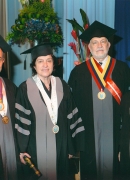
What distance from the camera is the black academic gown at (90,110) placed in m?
3.57

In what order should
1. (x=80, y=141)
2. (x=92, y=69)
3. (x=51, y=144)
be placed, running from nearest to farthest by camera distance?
1. (x=51, y=144)
2. (x=80, y=141)
3. (x=92, y=69)

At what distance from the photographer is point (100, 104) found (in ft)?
11.6

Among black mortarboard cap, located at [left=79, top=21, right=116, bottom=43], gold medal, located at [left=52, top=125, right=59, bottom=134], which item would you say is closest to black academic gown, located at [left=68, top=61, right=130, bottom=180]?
black mortarboard cap, located at [left=79, top=21, right=116, bottom=43]

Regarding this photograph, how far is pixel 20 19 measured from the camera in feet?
13.8

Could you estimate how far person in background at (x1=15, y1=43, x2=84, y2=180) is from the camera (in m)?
3.12

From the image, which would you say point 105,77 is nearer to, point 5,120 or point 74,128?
point 74,128

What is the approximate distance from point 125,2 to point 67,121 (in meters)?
2.36

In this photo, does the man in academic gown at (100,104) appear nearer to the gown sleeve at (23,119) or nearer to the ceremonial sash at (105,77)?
the ceremonial sash at (105,77)

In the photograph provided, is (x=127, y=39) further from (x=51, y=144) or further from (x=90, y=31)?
(x=51, y=144)

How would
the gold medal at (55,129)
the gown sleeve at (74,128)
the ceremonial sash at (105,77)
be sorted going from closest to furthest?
the gold medal at (55,129) → the gown sleeve at (74,128) → the ceremonial sash at (105,77)

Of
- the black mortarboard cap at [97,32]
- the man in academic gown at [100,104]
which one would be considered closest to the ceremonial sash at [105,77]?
the man in academic gown at [100,104]

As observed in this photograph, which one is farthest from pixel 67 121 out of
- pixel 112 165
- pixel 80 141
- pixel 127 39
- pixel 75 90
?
pixel 127 39

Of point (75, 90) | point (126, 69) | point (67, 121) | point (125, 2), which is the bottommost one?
point (67, 121)

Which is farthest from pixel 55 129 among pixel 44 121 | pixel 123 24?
pixel 123 24
